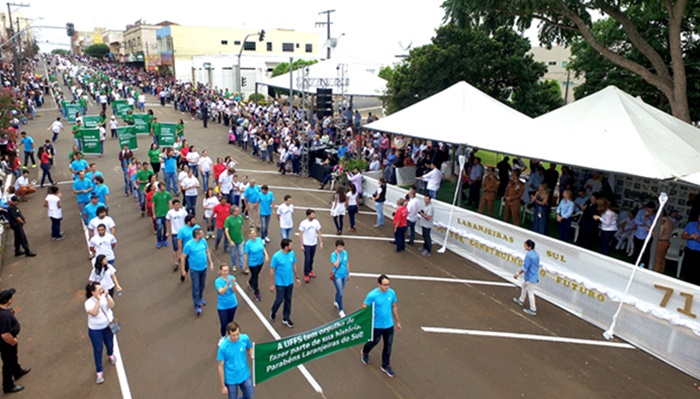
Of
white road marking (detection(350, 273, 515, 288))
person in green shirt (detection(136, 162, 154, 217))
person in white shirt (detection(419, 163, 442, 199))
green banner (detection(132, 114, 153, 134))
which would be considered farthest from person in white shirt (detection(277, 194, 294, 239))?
green banner (detection(132, 114, 153, 134))

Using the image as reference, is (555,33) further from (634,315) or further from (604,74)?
(634,315)

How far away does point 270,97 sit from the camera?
47625mm

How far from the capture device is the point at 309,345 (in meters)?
6.26

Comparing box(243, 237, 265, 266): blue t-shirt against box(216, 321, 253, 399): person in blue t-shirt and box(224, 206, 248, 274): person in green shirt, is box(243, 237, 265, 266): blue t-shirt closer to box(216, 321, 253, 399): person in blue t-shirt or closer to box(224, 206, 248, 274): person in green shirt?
box(224, 206, 248, 274): person in green shirt

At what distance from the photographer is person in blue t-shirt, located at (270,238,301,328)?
805 centimetres

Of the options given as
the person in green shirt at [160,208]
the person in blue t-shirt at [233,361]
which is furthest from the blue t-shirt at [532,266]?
the person in green shirt at [160,208]

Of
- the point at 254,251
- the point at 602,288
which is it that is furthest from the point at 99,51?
the point at 602,288

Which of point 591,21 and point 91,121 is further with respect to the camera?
point 91,121

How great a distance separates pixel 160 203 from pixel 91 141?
42.2ft

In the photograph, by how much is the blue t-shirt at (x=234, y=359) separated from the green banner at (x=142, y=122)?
77.5 feet

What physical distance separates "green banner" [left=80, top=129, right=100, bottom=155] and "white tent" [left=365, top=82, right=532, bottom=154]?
1391 cm

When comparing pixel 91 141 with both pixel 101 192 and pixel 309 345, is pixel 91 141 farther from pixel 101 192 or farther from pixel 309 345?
pixel 309 345

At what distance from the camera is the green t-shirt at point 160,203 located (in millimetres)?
11625

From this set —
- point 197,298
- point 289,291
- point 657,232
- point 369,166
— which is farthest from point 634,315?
point 369,166
